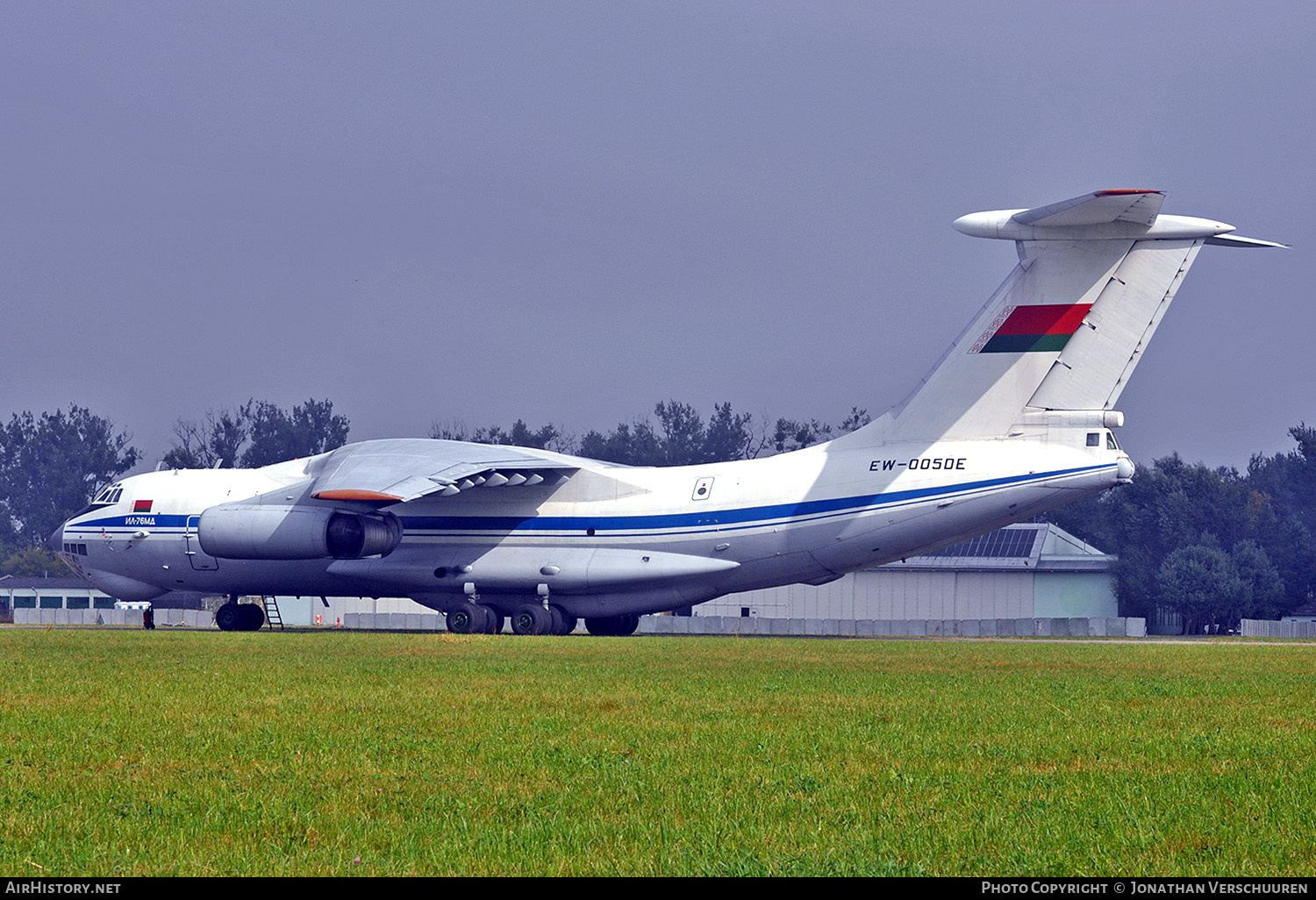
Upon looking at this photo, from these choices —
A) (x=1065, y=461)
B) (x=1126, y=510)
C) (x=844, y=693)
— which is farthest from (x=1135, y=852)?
(x=1126, y=510)

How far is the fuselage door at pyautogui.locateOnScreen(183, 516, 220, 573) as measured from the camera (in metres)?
33.7

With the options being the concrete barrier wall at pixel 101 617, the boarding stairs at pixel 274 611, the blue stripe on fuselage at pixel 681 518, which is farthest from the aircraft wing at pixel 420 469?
the concrete barrier wall at pixel 101 617

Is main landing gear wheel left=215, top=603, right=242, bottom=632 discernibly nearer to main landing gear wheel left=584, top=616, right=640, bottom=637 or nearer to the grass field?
main landing gear wheel left=584, top=616, right=640, bottom=637

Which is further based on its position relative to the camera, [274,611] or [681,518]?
[274,611]

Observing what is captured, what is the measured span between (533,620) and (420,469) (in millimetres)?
4533

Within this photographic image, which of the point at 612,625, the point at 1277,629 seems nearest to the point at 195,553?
the point at 612,625

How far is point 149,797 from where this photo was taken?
7680 mm

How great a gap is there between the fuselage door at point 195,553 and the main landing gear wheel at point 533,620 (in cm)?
770

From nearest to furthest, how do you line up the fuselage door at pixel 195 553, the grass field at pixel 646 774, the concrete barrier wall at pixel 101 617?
the grass field at pixel 646 774, the fuselage door at pixel 195 553, the concrete barrier wall at pixel 101 617

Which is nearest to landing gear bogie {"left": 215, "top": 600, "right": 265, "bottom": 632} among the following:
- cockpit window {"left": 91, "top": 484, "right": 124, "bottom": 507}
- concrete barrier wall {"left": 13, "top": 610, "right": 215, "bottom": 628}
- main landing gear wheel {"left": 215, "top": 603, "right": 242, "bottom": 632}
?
main landing gear wheel {"left": 215, "top": 603, "right": 242, "bottom": 632}

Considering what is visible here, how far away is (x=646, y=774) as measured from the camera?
8609 millimetres

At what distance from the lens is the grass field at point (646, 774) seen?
6.30 meters

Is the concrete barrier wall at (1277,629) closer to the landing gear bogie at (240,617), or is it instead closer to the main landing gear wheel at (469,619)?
the main landing gear wheel at (469,619)

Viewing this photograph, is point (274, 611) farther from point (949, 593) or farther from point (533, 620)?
point (949, 593)
